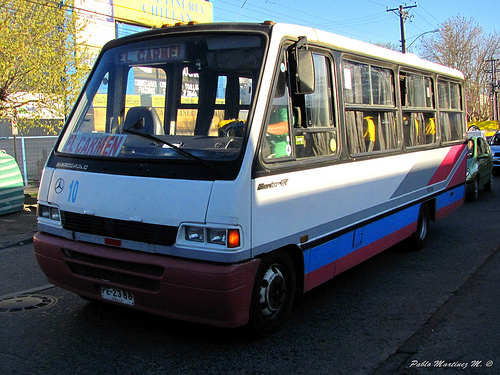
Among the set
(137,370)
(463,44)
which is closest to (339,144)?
(137,370)

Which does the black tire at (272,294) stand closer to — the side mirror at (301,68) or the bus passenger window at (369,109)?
the side mirror at (301,68)

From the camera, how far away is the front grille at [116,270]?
3.98 m

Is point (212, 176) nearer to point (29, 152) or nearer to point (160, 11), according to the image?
point (29, 152)

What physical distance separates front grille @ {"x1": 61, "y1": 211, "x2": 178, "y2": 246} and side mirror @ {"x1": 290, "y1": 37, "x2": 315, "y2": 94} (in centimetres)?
153

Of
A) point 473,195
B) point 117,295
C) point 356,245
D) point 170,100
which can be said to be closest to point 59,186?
point 117,295

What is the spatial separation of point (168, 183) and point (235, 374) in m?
1.45

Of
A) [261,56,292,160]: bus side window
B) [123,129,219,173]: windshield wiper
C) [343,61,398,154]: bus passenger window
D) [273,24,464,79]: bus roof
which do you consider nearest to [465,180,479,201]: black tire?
[273,24,464,79]: bus roof

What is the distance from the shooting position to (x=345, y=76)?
5434mm

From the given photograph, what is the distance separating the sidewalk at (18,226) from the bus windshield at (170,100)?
4556 mm

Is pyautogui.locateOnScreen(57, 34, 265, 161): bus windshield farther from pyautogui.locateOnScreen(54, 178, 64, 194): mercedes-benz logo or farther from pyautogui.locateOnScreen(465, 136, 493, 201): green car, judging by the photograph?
pyautogui.locateOnScreen(465, 136, 493, 201): green car

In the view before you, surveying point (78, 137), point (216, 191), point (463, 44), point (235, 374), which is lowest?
point (235, 374)

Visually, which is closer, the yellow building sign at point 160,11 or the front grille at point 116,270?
the front grille at point 116,270

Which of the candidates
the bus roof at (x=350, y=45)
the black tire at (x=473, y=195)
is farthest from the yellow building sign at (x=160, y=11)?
the bus roof at (x=350, y=45)

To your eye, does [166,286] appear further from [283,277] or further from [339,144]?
[339,144]
